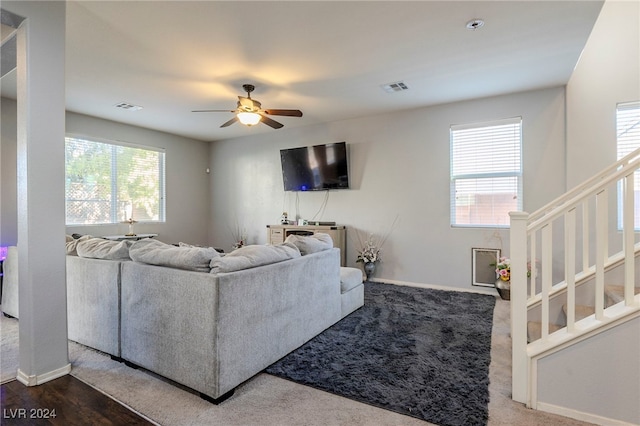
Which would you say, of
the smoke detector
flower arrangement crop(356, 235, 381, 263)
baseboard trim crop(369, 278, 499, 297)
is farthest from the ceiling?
baseboard trim crop(369, 278, 499, 297)

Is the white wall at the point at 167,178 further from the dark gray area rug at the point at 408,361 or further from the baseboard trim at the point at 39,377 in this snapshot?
the dark gray area rug at the point at 408,361

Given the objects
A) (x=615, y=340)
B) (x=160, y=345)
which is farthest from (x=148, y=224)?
(x=615, y=340)

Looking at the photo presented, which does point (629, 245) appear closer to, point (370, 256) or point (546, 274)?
point (546, 274)

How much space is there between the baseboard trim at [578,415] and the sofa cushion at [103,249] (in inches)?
113

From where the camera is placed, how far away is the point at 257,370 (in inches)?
83.4

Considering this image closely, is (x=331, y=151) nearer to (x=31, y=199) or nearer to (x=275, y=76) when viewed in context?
(x=275, y=76)

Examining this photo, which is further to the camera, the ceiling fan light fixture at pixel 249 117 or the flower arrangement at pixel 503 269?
the flower arrangement at pixel 503 269

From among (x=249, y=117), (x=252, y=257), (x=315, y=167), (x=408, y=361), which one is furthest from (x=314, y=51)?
(x=408, y=361)

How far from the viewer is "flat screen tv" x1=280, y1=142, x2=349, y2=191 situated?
5.27 metres

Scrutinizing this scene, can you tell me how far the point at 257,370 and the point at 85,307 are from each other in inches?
61.2

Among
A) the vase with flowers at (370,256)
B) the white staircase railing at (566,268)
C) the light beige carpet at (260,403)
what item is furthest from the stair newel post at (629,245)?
the vase with flowers at (370,256)

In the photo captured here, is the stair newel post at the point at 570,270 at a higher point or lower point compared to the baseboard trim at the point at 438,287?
higher

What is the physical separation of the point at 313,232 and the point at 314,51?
301cm

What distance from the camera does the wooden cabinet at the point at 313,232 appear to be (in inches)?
204
